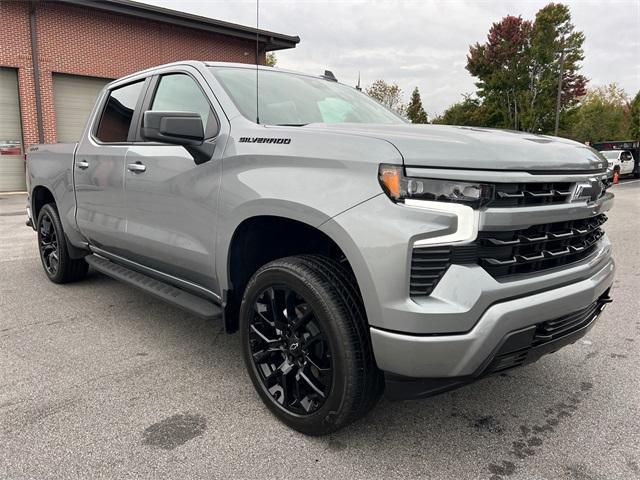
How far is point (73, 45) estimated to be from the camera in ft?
51.9

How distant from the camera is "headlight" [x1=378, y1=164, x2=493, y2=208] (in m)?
2.01

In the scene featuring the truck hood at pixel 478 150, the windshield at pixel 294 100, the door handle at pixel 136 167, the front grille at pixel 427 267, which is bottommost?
the front grille at pixel 427 267

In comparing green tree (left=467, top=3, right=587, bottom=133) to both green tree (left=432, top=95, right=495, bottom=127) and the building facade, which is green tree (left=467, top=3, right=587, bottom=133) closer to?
green tree (left=432, top=95, right=495, bottom=127)

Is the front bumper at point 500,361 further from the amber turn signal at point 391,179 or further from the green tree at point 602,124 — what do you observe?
the green tree at point 602,124

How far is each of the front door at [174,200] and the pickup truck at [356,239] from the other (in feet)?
0.04

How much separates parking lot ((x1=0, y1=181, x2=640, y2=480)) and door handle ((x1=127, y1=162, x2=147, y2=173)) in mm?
1202

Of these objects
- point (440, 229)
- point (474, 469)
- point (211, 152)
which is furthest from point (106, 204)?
point (474, 469)

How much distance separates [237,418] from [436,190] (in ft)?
5.08

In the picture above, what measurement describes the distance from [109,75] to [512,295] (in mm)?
17303

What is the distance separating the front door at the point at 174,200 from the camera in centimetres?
291

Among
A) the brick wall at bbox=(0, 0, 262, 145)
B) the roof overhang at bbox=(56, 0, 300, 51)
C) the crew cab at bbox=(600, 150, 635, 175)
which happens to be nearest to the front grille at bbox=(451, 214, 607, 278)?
the brick wall at bbox=(0, 0, 262, 145)

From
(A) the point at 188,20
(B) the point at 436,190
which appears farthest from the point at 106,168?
(A) the point at 188,20

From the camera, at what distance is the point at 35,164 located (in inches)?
206

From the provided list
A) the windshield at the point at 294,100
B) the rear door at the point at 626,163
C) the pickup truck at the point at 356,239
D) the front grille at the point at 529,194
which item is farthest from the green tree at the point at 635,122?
the front grille at the point at 529,194
